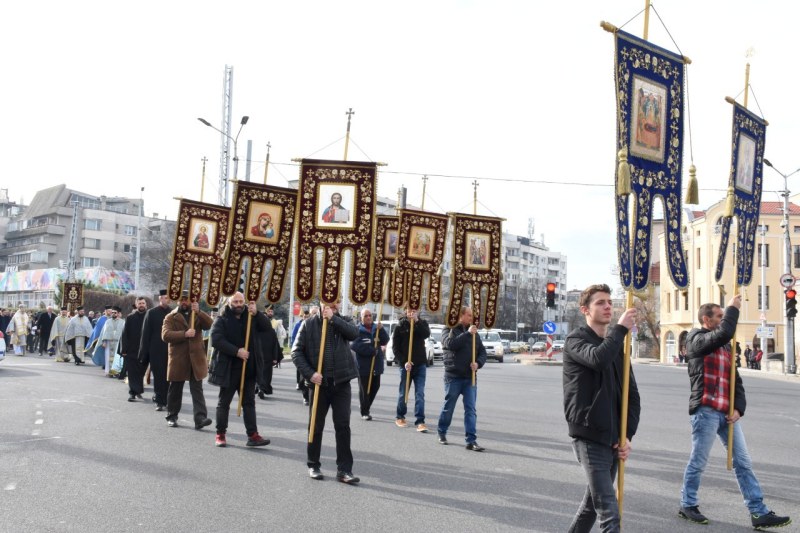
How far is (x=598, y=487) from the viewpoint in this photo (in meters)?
5.00

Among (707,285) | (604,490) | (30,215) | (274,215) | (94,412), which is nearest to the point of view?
(604,490)

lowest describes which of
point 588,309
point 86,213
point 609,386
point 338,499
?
point 338,499

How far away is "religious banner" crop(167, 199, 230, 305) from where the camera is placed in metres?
16.9

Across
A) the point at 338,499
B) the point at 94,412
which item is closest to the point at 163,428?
the point at 94,412

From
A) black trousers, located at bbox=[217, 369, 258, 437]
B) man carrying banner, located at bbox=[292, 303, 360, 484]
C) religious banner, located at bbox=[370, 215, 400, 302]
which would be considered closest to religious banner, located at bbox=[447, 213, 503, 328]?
religious banner, located at bbox=[370, 215, 400, 302]

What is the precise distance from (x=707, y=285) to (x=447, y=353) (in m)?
59.1

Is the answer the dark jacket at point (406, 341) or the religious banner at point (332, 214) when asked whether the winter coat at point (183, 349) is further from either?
the dark jacket at point (406, 341)

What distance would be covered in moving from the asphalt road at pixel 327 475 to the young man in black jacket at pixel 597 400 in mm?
1604

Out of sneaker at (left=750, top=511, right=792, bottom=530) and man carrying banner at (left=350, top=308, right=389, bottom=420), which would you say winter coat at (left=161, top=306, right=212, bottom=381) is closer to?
man carrying banner at (left=350, top=308, right=389, bottom=420)

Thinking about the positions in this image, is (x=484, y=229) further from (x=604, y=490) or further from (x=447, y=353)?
(x=604, y=490)

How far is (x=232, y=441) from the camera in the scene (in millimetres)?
10570

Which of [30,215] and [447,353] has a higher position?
[30,215]

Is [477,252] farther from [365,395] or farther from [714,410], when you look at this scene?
[714,410]

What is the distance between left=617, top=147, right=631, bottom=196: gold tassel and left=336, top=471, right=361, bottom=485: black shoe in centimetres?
369
